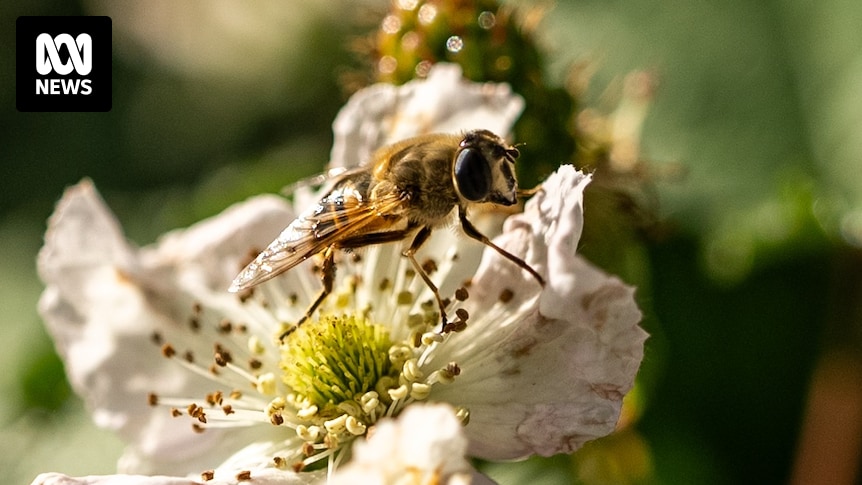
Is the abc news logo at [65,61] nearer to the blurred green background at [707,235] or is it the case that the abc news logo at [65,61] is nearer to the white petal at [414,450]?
the blurred green background at [707,235]

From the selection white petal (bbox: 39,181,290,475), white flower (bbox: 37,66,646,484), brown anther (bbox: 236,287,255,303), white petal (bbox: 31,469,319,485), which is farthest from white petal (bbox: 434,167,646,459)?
white petal (bbox: 39,181,290,475)

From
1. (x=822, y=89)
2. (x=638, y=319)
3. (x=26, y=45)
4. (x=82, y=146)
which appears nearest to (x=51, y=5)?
(x=82, y=146)

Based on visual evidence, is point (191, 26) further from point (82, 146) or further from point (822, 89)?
point (822, 89)

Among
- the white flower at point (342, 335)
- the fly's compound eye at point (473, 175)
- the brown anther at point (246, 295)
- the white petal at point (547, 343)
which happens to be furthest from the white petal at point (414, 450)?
the brown anther at point (246, 295)

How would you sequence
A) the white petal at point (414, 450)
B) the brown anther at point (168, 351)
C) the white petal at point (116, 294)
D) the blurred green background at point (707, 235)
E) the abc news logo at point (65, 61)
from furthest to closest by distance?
the abc news logo at point (65, 61) → the blurred green background at point (707, 235) → the white petal at point (116, 294) → the brown anther at point (168, 351) → the white petal at point (414, 450)

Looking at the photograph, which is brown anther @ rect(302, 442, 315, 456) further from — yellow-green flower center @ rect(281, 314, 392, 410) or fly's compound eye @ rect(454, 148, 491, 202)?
fly's compound eye @ rect(454, 148, 491, 202)

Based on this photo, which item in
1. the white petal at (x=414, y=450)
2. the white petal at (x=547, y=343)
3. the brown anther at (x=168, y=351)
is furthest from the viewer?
the brown anther at (x=168, y=351)

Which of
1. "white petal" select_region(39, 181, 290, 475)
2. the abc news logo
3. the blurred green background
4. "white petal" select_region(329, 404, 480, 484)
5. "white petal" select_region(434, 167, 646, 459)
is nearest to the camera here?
"white petal" select_region(329, 404, 480, 484)
